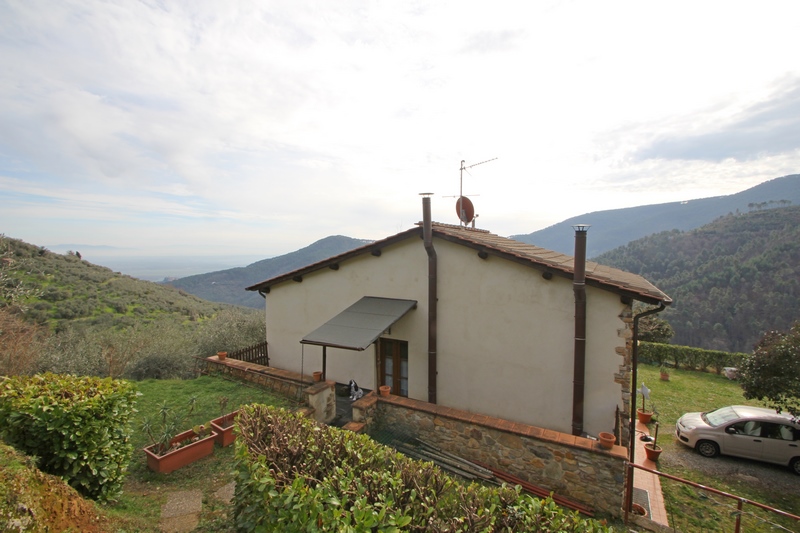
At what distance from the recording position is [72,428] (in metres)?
4.75

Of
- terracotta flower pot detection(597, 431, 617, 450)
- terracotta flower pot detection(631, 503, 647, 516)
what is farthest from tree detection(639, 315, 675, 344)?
terracotta flower pot detection(597, 431, 617, 450)

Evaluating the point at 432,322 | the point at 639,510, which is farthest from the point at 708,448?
the point at 432,322

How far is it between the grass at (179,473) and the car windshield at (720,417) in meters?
12.7

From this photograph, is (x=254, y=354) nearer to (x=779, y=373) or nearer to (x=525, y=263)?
(x=525, y=263)

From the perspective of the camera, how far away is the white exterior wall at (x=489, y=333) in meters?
8.41

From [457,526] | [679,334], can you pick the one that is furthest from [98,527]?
[679,334]

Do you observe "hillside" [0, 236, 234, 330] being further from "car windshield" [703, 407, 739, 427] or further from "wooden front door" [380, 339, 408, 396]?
"car windshield" [703, 407, 739, 427]

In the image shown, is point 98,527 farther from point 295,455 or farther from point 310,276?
point 310,276

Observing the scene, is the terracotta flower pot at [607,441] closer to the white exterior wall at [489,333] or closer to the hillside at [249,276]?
the white exterior wall at [489,333]

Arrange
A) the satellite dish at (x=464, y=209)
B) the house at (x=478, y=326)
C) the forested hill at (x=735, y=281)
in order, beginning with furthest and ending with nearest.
→ the forested hill at (x=735, y=281)
the satellite dish at (x=464, y=209)
the house at (x=478, y=326)

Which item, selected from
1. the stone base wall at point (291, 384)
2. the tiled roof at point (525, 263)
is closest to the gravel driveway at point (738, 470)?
the tiled roof at point (525, 263)

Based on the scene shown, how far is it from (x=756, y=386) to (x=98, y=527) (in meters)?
14.4

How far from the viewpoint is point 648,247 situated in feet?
247

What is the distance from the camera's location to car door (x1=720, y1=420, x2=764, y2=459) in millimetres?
10344
